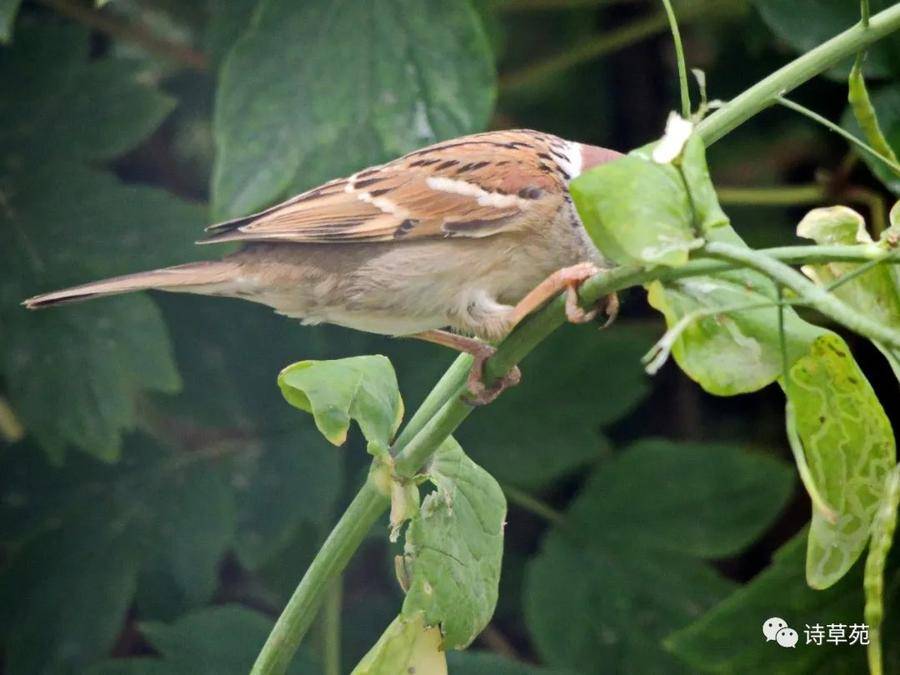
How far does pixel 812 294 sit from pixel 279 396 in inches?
60.4

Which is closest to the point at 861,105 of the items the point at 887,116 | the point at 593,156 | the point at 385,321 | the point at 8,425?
the point at 593,156

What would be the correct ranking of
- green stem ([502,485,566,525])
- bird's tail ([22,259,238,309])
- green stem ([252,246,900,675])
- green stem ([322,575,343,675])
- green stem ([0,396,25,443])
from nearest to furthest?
green stem ([252,246,900,675]), bird's tail ([22,259,238,309]), green stem ([322,575,343,675]), green stem ([502,485,566,525]), green stem ([0,396,25,443])

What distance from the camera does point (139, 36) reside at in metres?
2.30

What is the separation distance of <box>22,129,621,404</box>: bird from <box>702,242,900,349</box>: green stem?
673 millimetres

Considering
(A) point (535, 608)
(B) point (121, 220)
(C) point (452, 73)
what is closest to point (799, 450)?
(C) point (452, 73)

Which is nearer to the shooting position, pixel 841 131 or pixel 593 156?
pixel 841 131

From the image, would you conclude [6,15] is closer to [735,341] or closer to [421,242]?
[421,242]

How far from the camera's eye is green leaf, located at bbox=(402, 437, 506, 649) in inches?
49.6

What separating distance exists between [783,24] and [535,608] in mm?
1024

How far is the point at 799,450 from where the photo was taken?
0.92 metres

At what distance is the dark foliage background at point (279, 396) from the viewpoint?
186 cm

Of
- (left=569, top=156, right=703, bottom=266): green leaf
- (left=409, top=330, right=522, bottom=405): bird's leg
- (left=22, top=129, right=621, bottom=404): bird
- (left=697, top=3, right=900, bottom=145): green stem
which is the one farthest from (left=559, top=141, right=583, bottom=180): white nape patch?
(left=569, top=156, right=703, bottom=266): green leaf

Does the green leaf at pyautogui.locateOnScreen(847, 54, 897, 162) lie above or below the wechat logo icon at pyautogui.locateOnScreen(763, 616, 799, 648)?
above

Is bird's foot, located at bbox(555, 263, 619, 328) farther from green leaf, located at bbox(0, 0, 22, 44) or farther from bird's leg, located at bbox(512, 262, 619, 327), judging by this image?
green leaf, located at bbox(0, 0, 22, 44)
